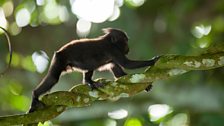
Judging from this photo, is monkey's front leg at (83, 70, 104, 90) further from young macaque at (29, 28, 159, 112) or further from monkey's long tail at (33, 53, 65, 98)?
monkey's long tail at (33, 53, 65, 98)

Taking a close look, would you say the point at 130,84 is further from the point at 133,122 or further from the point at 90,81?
the point at 133,122

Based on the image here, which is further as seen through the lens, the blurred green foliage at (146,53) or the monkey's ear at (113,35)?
the blurred green foliage at (146,53)

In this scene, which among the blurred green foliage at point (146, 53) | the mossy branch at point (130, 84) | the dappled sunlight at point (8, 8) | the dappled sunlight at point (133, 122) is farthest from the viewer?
the dappled sunlight at point (8, 8)

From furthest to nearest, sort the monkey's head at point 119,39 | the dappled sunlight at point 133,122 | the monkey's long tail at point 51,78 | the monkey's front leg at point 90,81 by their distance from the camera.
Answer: the dappled sunlight at point 133,122 < the monkey's head at point 119,39 < the monkey's long tail at point 51,78 < the monkey's front leg at point 90,81

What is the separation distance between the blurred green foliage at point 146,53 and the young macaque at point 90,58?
34.8 inches

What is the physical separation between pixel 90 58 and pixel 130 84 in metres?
0.68

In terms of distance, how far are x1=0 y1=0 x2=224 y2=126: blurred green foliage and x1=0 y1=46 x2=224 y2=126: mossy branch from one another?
1447 millimetres

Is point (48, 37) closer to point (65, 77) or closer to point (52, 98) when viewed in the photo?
point (65, 77)

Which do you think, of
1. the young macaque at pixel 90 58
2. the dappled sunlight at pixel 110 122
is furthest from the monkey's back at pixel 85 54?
the dappled sunlight at pixel 110 122

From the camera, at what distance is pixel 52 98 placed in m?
2.58

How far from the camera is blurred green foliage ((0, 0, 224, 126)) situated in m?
4.12

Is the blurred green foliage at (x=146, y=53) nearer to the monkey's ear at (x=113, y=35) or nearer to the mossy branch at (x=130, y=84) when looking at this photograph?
the monkey's ear at (x=113, y=35)

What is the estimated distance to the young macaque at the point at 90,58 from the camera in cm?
310

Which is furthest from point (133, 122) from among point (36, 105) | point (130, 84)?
point (130, 84)
